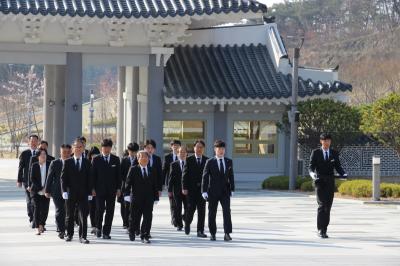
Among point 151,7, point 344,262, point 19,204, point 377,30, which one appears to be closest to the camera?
point 344,262

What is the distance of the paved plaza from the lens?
16938 mm

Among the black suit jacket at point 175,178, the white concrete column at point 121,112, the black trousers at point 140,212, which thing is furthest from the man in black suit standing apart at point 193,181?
the white concrete column at point 121,112

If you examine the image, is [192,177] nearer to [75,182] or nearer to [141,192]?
[141,192]

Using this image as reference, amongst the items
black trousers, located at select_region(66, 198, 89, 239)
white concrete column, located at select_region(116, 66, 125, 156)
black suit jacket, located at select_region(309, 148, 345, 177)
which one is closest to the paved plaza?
black trousers, located at select_region(66, 198, 89, 239)

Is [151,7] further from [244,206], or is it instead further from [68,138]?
[244,206]

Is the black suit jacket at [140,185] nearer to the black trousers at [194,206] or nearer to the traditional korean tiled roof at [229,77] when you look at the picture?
the black trousers at [194,206]

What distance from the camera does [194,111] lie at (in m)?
40.4

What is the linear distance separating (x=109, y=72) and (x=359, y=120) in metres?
68.0

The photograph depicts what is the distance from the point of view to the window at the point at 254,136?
41.1 m

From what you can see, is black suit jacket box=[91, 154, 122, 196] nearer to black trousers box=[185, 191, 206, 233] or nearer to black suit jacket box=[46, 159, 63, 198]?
black suit jacket box=[46, 159, 63, 198]

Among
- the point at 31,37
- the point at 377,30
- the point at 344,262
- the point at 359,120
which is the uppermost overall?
the point at 377,30

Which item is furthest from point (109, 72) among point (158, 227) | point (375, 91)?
point (158, 227)

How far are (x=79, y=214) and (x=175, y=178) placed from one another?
2627mm

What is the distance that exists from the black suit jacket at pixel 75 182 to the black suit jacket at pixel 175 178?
2371 millimetres
